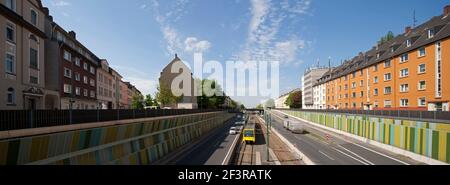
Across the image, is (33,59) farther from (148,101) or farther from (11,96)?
(148,101)

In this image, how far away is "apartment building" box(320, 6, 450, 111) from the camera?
114 feet

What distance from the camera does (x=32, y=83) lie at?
27594 mm

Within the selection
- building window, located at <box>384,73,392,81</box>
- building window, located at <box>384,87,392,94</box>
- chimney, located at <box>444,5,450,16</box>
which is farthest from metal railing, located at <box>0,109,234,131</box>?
chimney, located at <box>444,5,450,16</box>

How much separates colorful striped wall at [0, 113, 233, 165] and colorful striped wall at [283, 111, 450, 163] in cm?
2307

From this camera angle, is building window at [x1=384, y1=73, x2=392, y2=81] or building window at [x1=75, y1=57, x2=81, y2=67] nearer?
building window at [x1=75, y1=57, x2=81, y2=67]

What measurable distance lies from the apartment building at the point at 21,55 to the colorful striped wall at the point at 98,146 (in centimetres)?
1539

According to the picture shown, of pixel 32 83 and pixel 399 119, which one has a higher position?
pixel 32 83

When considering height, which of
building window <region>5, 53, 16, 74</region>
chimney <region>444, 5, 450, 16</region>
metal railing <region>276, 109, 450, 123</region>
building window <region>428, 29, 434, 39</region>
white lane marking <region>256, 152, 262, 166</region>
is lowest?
white lane marking <region>256, 152, 262, 166</region>

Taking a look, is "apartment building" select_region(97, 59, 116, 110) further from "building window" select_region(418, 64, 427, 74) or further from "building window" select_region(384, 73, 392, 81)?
"building window" select_region(418, 64, 427, 74)

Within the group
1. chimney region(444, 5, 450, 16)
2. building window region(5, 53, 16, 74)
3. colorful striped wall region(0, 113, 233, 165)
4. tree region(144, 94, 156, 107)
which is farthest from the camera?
tree region(144, 94, 156, 107)

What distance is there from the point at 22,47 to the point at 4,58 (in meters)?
3.96

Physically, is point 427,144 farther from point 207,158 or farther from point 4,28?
point 4,28

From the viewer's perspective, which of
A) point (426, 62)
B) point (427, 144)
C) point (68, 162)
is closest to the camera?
point (68, 162)

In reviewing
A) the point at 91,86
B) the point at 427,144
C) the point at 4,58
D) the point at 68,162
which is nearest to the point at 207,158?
the point at 68,162
